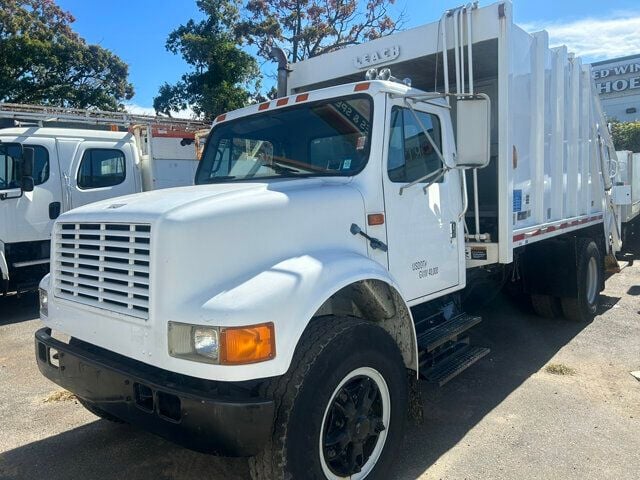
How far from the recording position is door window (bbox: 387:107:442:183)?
3453 millimetres

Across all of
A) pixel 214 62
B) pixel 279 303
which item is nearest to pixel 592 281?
pixel 279 303

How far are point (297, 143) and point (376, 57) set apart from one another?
5.24 feet

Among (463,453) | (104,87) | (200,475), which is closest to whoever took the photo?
(200,475)

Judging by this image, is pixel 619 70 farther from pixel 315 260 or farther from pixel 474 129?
pixel 315 260

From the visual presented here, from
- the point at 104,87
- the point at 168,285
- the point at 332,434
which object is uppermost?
the point at 104,87

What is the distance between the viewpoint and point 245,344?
2.30 m

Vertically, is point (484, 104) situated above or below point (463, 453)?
above

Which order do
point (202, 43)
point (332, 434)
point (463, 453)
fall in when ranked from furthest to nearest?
1. point (202, 43)
2. point (463, 453)
3. point (332, 434)

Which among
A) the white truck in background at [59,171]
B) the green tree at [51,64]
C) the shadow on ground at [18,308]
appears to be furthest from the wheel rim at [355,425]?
the green tree at [51,64]

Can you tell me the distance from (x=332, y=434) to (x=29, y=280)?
6.26 metres

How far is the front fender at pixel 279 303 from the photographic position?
2.31 m

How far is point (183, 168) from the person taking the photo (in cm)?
945

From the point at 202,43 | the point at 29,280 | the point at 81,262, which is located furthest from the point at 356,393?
the point at 202,43

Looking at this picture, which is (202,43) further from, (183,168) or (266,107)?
(266,107)
